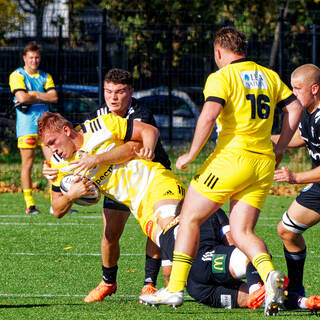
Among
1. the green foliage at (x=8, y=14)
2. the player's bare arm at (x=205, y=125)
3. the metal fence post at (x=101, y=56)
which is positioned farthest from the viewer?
the green foliage at (x=8, y=14)

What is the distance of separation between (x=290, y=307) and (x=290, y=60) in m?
10.9

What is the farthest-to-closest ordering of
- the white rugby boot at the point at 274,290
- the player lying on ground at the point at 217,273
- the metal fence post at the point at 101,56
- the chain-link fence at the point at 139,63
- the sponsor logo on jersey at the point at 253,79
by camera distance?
the chain-link fence at the point at 139,63 → the metal fence post at the point at 101,56 → the player lying on ground at the point at 217,273 → the sponsor logo on jersey at the point at 253,79 → the white rugby boot at the point at 274,290

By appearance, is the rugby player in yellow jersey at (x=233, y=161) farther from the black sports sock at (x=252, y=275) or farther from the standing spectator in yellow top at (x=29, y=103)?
the standing spectator in yellow top at (x=29, y=103)

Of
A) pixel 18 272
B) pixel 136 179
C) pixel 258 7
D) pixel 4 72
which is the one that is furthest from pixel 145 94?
pixel 136 179

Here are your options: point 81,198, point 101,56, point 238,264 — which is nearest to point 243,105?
point 238,264

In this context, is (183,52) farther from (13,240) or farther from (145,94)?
(13,240)

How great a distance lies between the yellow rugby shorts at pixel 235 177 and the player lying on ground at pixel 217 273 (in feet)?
1.35

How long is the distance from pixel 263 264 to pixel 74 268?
3.00 m

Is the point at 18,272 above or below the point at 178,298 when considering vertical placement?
below

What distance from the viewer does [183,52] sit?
17312mm

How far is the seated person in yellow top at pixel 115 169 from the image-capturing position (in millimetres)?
5969

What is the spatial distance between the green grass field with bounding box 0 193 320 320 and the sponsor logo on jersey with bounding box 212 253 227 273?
0.32 m

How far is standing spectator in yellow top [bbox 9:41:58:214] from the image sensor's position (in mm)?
11633

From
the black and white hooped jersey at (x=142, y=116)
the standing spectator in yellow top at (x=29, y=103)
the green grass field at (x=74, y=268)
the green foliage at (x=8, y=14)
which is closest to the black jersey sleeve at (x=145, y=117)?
the black and white hooped jersey at (x=142, y=116)
